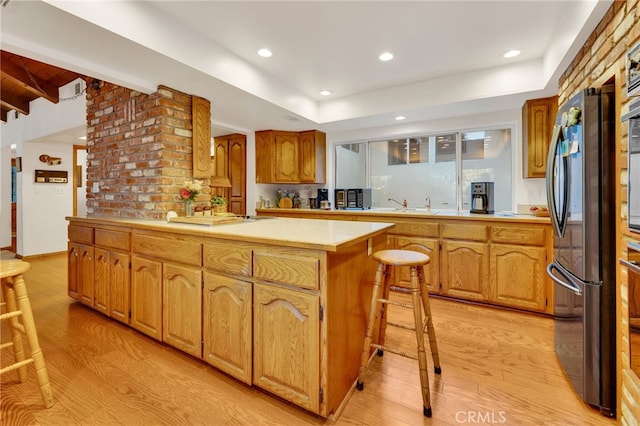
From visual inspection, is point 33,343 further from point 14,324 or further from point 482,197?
point 482,197

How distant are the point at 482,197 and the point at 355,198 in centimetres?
163

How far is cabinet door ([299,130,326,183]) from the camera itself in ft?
14.6

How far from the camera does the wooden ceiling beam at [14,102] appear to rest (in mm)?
4507

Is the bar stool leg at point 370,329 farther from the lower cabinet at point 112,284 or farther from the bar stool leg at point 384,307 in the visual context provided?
the lower cabinet at point 112,284

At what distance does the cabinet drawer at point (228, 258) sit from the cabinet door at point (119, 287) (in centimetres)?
102

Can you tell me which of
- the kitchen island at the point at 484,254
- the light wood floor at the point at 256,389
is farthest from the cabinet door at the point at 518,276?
the light wood floor at the point at 256,389

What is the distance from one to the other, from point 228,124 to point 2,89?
3507mm

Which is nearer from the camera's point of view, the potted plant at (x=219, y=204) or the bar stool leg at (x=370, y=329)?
the bar stool leg at (x=370, y=329)

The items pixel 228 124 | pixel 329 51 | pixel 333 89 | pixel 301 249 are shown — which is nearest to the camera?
pixel 301 249

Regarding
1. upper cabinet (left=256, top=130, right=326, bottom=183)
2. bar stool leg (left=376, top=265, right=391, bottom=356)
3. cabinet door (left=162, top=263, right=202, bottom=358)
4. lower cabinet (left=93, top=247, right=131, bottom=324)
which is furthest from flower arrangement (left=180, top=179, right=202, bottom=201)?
bar stool leg (left=376, top=265, right=391, bottom=356)

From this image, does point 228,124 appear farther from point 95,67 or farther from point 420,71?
point 420,71

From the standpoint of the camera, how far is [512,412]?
5.04ft

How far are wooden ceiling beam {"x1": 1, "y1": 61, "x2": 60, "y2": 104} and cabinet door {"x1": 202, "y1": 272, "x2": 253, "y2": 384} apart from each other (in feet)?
12.6

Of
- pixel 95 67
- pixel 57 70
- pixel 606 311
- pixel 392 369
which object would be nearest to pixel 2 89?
pixel 57 70
